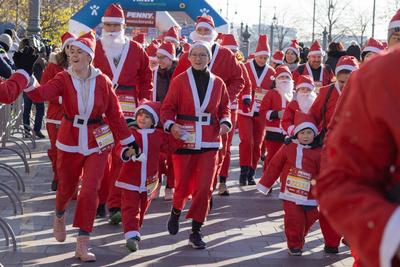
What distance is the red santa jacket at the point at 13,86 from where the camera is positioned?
20.4 ft

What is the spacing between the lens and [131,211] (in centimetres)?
732

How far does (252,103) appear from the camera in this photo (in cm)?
1148

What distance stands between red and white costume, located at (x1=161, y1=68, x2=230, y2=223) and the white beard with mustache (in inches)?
61.4

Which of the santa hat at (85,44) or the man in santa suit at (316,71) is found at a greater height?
the santa hat at (85,44)

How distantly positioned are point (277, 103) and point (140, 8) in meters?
9.13

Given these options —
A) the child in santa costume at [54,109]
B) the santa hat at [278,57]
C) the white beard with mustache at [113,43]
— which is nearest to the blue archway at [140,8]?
the santa hat at [278,57]

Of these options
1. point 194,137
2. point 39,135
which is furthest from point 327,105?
point 39,135

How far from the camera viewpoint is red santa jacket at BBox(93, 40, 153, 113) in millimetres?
8922

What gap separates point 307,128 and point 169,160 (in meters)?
3.00

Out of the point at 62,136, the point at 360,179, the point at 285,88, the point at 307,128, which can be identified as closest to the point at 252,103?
the point at 285,88

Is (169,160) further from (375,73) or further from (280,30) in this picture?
(280,30)

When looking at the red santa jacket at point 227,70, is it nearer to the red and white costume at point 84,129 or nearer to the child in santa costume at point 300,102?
the child in santa costume at point 300,102

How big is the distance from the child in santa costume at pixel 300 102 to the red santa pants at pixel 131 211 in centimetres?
183

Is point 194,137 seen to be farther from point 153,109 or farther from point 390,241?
point 390,241
